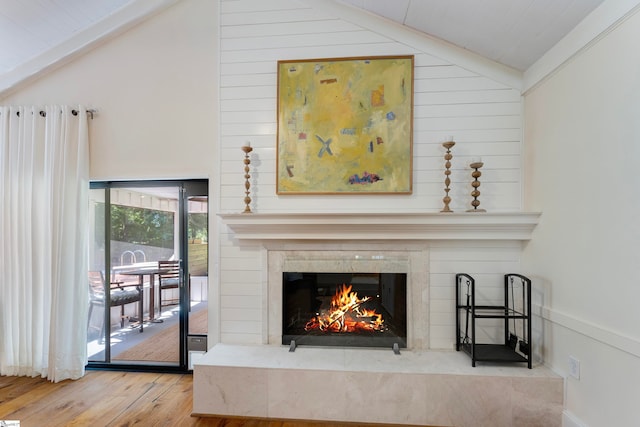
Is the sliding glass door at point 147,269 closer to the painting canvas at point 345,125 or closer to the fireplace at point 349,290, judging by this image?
the fireplace at point 349,290

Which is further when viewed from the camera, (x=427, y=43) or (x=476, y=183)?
(x=427, y=43)

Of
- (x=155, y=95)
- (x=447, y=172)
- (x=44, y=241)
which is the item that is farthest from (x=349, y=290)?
(x=44, y=241)

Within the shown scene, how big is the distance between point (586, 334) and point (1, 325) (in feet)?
14.9

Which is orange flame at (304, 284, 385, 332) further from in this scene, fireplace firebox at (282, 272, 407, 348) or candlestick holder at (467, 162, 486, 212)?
candlestick holder at (467, 162, 486, 212)

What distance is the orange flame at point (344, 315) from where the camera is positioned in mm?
2531

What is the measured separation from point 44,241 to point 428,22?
12.3 feet

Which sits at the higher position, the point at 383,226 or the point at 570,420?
the point at 383,226

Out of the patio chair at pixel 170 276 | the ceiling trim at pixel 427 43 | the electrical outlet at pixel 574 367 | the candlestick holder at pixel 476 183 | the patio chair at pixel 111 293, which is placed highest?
the ceiling trim at pixel 427 43

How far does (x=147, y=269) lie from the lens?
9.07ft

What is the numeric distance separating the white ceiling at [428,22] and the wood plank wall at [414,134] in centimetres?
14

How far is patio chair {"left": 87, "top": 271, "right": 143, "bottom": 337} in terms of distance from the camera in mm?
2793

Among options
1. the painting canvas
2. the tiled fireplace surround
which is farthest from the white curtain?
the painting canvas

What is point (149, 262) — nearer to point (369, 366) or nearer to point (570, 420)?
point (369, 366)

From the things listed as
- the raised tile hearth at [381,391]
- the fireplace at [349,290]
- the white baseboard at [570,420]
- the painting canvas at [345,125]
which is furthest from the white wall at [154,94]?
the white baseboard at [570,420]
